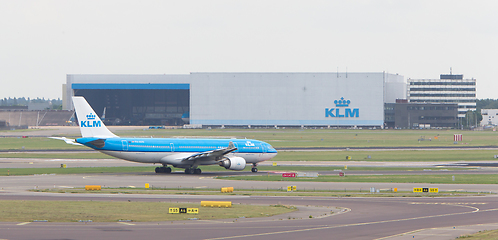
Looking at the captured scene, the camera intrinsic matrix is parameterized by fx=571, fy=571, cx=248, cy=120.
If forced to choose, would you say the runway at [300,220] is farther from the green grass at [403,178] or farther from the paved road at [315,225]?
the green grass at [403,178]

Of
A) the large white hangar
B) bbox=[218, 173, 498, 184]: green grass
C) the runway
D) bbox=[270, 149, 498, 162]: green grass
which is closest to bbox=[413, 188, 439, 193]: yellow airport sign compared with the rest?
the runway

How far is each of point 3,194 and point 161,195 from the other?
31.5 ft

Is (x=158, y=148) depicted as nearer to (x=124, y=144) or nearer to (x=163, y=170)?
(x=163, y=170)

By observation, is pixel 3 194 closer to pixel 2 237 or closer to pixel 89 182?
pixel 89 182

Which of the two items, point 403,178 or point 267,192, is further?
point 403,178

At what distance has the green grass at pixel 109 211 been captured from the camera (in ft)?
82.9

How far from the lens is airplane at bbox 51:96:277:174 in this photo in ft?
170

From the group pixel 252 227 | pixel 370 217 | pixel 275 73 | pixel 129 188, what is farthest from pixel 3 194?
pixel 275 73

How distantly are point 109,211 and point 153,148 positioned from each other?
2582 cm

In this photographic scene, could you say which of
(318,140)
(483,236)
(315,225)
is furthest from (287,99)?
(483,236)

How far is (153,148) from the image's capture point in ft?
175

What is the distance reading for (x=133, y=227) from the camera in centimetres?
2309

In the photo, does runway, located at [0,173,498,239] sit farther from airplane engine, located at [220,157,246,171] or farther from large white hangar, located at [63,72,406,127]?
large white hangar, located at [63,72,406,127]

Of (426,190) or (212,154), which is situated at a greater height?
(212,154)
